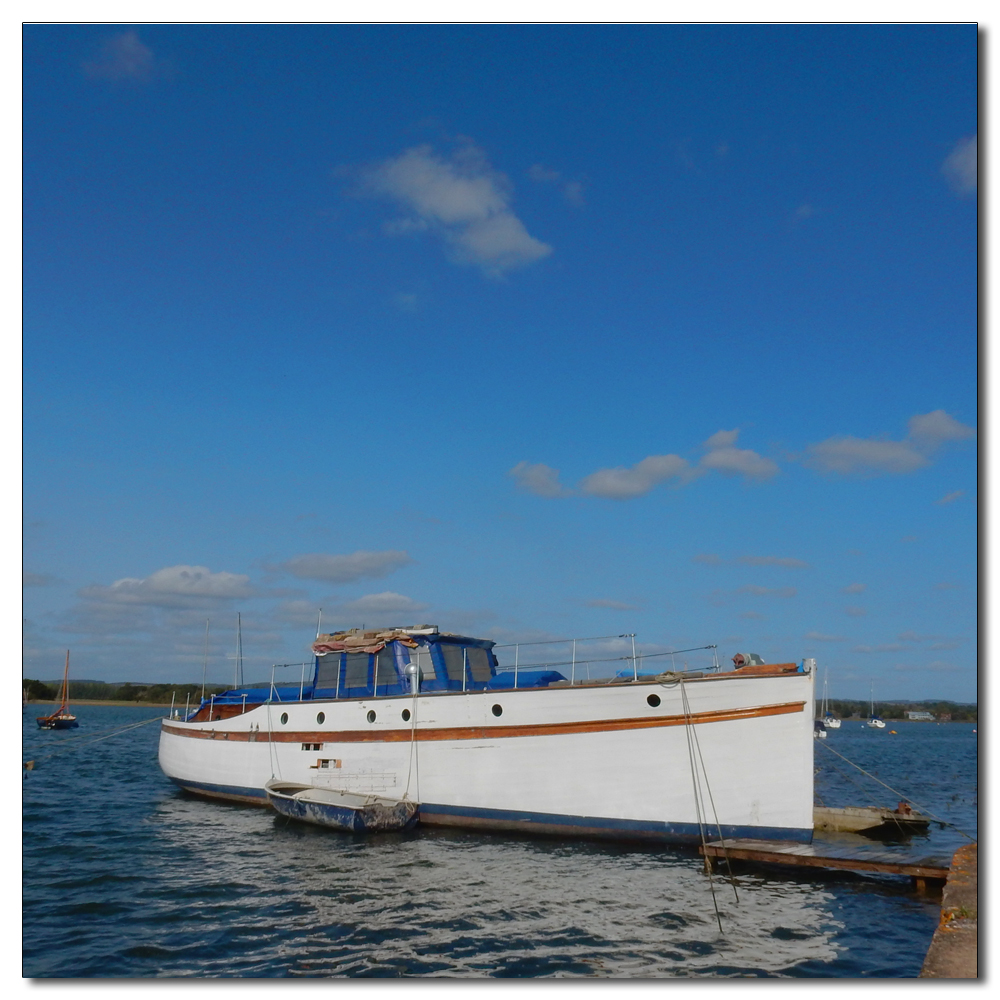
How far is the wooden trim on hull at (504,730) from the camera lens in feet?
63.0

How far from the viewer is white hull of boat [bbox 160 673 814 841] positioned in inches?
744

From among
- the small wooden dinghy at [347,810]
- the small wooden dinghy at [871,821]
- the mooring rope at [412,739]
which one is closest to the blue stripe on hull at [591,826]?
the mooring rope at [412,739]

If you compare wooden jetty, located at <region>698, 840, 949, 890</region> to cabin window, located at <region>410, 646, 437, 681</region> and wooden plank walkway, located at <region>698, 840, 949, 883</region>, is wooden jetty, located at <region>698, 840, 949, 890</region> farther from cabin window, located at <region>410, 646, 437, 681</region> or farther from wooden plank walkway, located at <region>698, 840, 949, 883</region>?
cabin window, located at <region>410, 646, 437, 681</region>

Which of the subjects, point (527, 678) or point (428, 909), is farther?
point (527, 678)

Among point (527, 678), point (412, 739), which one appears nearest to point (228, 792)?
point (412, 739)

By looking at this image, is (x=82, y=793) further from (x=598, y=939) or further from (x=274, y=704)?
(x=598, y=939)

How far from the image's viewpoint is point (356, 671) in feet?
87.3

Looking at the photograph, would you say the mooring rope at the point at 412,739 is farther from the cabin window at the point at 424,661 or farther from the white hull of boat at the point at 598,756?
the cabin window at the point at 424,661

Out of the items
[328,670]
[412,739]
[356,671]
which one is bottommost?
[412,739]

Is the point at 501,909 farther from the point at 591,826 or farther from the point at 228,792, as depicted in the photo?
the point at 228,792

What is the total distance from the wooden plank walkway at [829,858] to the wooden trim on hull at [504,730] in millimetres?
2951

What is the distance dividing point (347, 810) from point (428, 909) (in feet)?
27.4

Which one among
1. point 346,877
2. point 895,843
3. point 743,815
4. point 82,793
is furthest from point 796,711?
point 82,793

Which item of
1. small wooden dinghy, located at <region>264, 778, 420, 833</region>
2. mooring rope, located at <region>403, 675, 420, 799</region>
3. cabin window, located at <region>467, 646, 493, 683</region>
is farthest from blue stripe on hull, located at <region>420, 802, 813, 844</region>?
cabin window, located at <region>467, 646, 493, 683</region>
